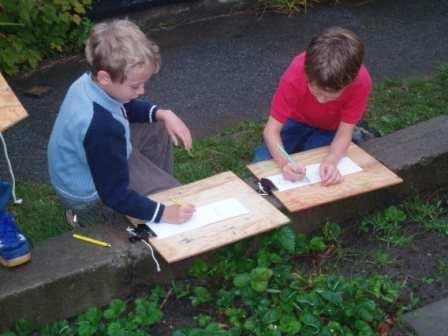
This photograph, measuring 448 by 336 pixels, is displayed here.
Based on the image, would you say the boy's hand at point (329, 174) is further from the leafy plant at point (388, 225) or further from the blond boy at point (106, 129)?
the blond boy at point (106, 129)

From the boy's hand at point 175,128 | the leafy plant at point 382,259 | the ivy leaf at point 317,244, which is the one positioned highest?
the boy's hand at point 175,128

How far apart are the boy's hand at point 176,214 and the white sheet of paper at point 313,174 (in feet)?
1.71

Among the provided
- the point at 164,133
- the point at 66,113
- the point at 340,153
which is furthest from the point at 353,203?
the point at 66,113

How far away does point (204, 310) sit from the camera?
343cm

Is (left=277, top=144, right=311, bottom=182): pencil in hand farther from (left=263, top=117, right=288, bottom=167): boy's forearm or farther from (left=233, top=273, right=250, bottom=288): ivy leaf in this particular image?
(left=233, top=273, right=250, bottom=288): ivy leaf

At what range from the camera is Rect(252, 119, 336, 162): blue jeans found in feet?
14.3

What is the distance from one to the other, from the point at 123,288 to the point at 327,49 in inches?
55.0

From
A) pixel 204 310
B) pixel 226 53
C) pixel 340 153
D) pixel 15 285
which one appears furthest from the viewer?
pixel 226 53

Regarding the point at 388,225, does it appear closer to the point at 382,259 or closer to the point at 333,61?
the point at 382,259

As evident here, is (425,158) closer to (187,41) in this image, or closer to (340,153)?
(340,153)

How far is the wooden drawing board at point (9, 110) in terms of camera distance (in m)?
3.06

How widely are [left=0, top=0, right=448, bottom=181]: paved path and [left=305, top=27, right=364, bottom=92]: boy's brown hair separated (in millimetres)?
1612

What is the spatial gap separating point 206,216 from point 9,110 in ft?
3.10

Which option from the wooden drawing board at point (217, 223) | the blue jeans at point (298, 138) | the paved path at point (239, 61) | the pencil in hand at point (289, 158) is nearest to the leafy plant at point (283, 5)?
the paved path at point (239, 61)
